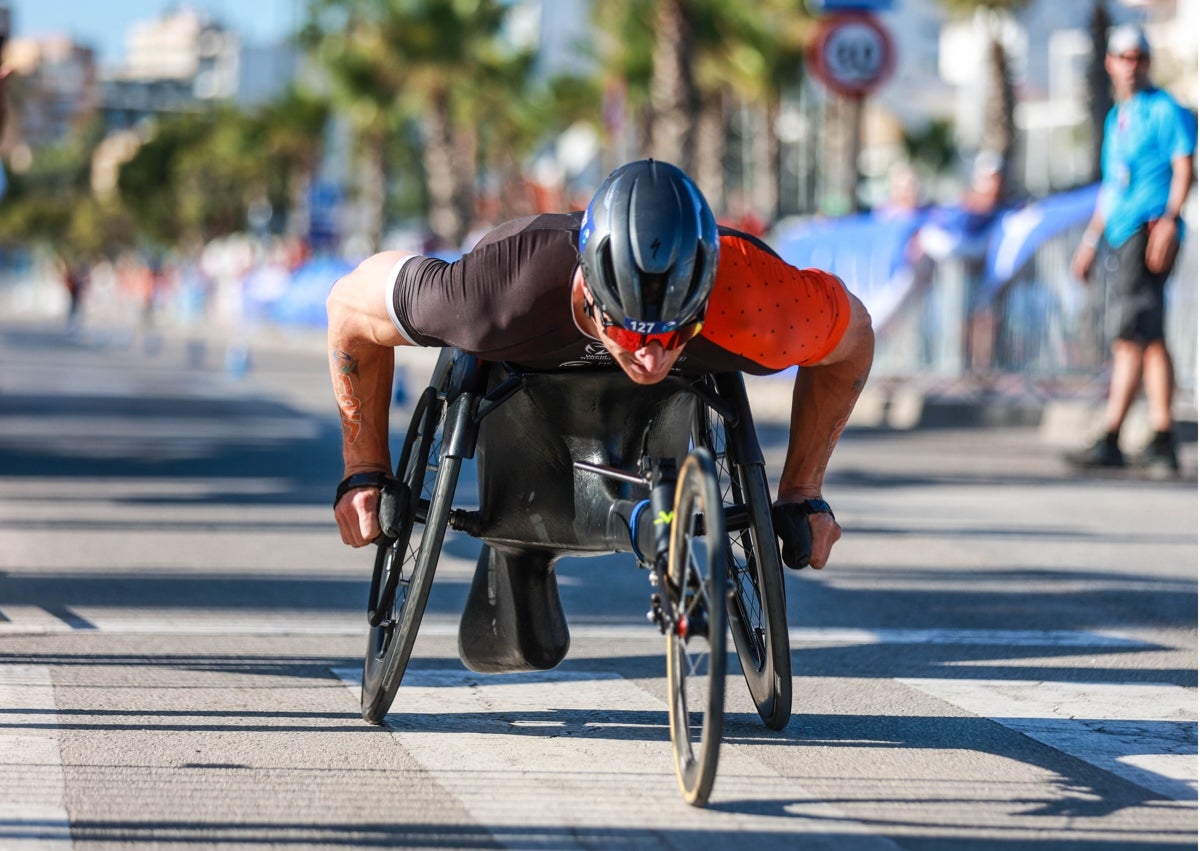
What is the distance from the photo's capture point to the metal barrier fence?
1638cm

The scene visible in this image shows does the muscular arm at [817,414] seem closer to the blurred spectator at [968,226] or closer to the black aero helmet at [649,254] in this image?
the black aero helmet at [649,254]

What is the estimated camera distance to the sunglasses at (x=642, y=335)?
13.6ft

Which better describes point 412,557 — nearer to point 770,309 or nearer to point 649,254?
point 770,309

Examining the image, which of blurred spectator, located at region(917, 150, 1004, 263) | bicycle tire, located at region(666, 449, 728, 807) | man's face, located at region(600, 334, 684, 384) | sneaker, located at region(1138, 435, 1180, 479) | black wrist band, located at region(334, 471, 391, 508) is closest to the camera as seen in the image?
bicycle tire, located at region(666, 449, 728, 807)

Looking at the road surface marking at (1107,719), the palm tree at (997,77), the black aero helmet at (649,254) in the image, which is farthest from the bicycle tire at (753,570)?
the palm tree at (997,77)

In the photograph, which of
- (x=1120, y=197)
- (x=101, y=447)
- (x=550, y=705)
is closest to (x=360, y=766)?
(x=550, y=705)

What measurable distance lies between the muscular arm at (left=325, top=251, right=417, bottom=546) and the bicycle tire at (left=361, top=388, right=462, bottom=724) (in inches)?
4.5

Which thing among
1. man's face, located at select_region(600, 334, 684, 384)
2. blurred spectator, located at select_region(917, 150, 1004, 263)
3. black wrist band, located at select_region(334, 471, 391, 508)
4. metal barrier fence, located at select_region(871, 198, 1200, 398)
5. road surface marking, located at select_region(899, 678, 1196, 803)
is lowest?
metal barrier fence, located at select_region(871, 198, 1200, 398)

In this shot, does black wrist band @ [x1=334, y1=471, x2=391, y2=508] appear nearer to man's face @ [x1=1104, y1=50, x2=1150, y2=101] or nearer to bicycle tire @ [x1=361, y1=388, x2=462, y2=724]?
bicycle tire @ [x1=361, y1=388, x2=462, y2=724]

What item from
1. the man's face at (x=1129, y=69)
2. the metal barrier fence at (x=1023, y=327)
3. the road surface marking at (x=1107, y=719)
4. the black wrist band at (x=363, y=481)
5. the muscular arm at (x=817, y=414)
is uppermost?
the man's face at (x=1129, y=69)

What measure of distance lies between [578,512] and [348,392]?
0.68 meters

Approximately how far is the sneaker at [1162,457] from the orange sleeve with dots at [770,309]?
762 cm

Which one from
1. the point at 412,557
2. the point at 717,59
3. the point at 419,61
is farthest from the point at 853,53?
the point at 419,61

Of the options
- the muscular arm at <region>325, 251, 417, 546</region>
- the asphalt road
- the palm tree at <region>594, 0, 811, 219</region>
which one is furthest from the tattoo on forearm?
the palm tree at <region>594, 0, 811, 219</region>
